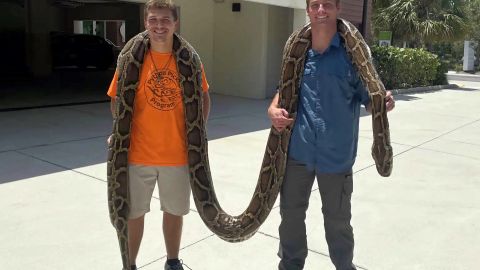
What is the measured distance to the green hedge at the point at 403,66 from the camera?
1773cm

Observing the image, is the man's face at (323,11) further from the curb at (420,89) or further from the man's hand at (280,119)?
the curb at (420,89)

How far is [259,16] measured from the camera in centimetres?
1346

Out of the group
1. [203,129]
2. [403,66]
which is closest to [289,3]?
[403,66]

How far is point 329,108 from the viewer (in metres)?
2.78

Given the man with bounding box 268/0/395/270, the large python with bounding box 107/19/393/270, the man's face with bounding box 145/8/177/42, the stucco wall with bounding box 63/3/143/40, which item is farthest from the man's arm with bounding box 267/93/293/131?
the stucco wall with bounding box 63/3/143/40

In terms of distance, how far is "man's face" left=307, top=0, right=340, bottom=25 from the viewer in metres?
2.62

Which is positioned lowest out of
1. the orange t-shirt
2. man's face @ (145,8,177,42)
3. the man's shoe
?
the man's shoe

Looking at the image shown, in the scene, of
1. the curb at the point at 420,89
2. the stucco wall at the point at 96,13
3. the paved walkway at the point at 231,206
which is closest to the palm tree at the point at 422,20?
the curb at the point at 420,89

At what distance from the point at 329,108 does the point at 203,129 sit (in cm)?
79

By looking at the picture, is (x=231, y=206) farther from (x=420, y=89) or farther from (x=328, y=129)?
(x=420, y=89)

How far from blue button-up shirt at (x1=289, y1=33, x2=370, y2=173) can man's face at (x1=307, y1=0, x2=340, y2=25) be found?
5.8 inches

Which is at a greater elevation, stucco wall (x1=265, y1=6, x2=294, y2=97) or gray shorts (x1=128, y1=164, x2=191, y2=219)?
stucco wall (x1=265, y1=6, x2=294, y2=97)

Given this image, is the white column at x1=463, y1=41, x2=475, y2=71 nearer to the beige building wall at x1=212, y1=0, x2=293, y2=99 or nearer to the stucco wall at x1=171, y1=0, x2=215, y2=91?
the beige building wall at x1=212, y1=0, x2=293, y2=99

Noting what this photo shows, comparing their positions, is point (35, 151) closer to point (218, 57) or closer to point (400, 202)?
point (400, 202)
